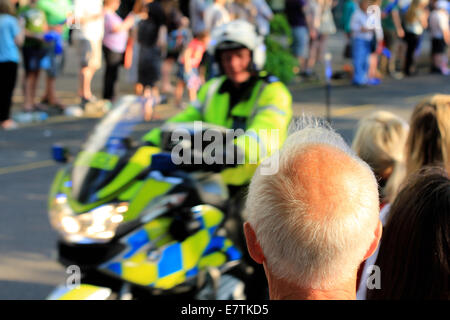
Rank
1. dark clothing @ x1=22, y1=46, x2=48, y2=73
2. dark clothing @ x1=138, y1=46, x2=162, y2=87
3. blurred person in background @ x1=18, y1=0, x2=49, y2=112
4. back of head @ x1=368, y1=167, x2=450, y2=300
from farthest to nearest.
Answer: dark clothing @ x1=138, y1=46, x2=162, y2=87 < dark clothing @ x1=22, y1=46, x2=48, y2=73 < blurred person in background @ x1=18, y1=0, x2=49, y2=112 < back of head @ x1=368, y1=167, x2=450, y2=300

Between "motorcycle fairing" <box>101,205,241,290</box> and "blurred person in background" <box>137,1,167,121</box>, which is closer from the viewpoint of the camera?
"motorcycle fairing" <box>101,205,241,290</box>

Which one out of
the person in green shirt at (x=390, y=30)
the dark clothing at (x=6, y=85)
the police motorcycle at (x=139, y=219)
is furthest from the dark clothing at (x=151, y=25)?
the police motorcycle at (x=139, y=219)

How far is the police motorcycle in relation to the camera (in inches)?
144

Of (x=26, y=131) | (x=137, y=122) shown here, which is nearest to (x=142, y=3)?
(x=26, y=131)

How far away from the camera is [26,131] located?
11.2 m

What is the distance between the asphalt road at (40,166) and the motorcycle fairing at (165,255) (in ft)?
2.86

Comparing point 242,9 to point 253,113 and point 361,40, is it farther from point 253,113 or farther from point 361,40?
point 253,113

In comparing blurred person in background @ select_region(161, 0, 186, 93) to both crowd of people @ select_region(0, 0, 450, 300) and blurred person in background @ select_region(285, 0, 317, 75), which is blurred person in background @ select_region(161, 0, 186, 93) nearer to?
crowd of people @ select_region(0, 0, 450, 300)

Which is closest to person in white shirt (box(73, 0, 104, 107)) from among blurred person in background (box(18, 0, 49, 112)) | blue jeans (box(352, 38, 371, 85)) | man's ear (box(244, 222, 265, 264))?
blurred person in background (box(18, 0, 49, 112))

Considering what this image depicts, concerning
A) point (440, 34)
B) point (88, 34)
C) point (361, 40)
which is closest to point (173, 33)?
point (88, 34)

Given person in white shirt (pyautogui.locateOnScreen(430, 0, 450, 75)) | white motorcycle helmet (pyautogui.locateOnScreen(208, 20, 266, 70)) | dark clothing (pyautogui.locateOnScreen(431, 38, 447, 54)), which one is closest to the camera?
white motorcycle helmet (pyautogui.locateOnScreen(208, 20, 266, 70))

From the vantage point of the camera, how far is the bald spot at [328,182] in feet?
5.73

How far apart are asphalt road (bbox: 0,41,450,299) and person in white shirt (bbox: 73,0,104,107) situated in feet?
3.32

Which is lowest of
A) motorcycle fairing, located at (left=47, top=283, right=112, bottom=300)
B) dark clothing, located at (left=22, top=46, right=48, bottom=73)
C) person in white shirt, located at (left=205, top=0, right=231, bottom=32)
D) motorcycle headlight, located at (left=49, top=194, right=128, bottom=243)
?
motorcycle fairing, located at (left=47, top=283, right=112, bottom=300)
